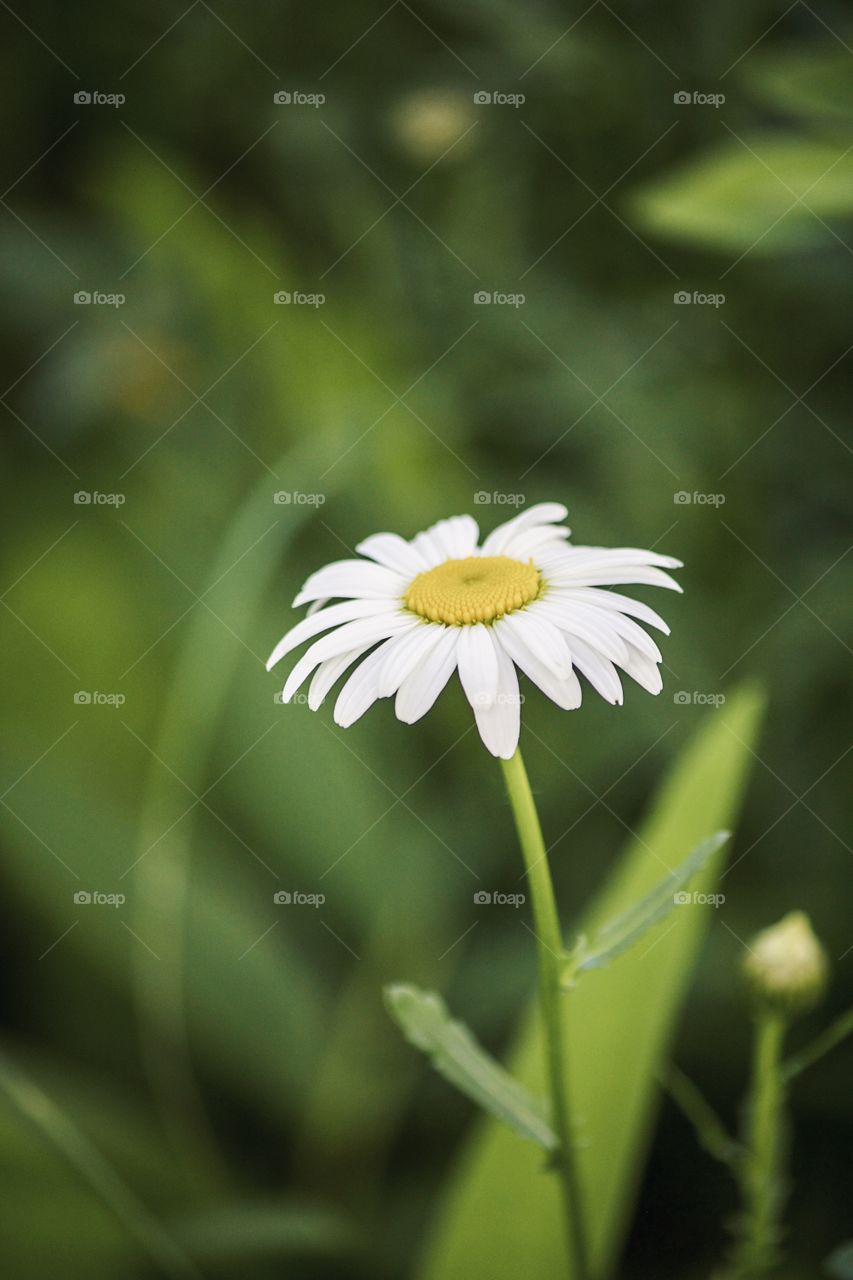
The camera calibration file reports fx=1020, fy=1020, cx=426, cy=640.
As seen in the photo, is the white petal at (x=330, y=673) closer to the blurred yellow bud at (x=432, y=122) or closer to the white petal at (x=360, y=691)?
the white petal at (x=360, y=691)

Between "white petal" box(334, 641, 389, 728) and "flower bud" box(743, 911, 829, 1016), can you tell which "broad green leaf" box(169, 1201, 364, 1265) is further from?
"white petal" box(334, 641, 389, 728)

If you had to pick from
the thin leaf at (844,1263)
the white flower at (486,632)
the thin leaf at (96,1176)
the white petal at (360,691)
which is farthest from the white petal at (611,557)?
the thin leaf at (96,1176)

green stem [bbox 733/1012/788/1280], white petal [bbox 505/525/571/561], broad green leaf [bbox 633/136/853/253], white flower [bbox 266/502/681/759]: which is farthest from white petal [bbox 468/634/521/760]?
broad green leaf [bbox 633/136/853/253]

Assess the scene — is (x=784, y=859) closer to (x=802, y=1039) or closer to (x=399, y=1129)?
(x=802, y=1039)

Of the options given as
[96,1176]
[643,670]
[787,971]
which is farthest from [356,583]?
[96,1176]

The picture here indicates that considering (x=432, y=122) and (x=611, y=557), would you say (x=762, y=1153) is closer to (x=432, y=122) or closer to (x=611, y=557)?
(x=611, y=557)

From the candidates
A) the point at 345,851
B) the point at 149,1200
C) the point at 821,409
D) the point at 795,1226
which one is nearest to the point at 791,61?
the point at 821,409
